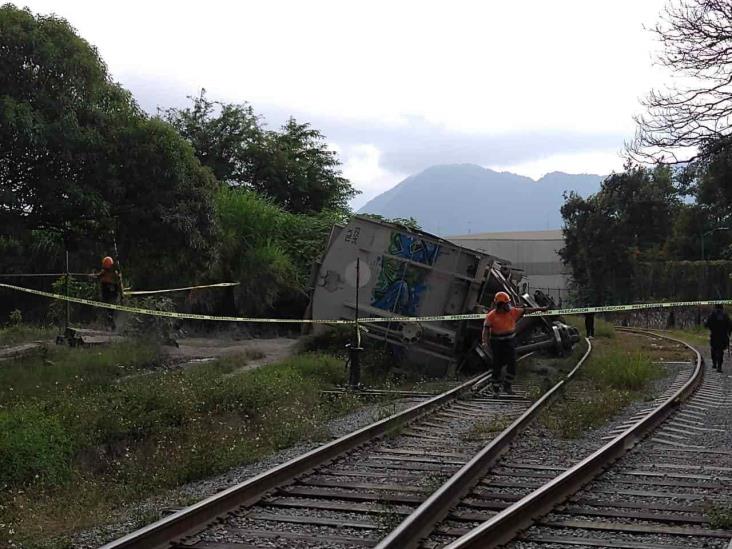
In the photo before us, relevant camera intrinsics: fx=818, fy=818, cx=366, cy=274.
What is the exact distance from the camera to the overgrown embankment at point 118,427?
6.77m

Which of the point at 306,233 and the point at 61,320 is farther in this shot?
the point at 306,233

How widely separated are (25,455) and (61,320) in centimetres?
1348

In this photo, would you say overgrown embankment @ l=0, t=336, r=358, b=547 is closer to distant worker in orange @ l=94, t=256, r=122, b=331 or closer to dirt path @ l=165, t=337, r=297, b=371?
distant worker in orange @ l=94, t=256, r=122, b=331

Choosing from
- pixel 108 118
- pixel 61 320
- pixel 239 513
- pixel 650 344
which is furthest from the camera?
pixel 650 344

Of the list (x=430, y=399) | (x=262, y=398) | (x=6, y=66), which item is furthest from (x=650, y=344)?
(x=6, y=66)

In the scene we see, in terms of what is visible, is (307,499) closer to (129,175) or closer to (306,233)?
(129,175)

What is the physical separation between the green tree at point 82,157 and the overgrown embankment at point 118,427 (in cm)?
224

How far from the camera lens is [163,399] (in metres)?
10.0

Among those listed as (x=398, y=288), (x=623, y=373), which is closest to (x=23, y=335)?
(x=398, y=288)

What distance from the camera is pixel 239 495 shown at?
6141 millimetres

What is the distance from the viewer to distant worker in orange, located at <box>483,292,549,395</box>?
1203 centimetres

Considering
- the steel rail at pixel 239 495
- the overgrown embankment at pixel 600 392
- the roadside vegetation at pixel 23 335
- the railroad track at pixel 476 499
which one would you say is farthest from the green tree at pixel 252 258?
the railroad track at pixel 476 499

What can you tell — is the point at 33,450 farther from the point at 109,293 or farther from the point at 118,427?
the point at 109,293

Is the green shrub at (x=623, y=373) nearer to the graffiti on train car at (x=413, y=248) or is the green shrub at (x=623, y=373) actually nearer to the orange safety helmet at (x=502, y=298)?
the orange safety helmet at (x=502, y=298)
